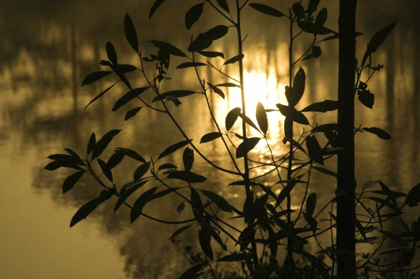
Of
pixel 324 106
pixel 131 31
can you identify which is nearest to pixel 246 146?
pixel 324 106

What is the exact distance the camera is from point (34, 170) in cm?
329

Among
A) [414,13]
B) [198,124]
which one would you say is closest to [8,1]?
[414,13]

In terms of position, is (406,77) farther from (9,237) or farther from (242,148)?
(242,148)

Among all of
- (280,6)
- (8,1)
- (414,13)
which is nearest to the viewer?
(414,13)

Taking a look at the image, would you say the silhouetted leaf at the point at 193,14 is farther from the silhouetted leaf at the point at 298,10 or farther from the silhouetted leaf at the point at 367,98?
the silhouetted leaf at the point at 367,98

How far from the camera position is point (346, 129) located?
134 cm

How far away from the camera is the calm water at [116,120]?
8.39 feet

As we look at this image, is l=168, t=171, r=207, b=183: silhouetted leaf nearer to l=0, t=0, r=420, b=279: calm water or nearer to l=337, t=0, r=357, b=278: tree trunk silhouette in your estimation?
l=337, t=0, r=357, b=278: tree trunk silhouette

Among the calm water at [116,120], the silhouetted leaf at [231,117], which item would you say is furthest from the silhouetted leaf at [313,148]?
the calm water at [116,120]

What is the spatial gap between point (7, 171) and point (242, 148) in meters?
2.20

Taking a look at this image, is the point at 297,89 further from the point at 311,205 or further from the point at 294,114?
the point at 311,205

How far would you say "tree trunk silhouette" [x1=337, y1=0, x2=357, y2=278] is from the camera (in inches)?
51.7

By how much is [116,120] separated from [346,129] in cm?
266

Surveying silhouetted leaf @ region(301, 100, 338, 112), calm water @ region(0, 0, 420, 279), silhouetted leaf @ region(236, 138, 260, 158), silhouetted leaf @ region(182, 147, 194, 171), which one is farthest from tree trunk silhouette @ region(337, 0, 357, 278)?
calm water @ region(0, 0, 420, 279)
